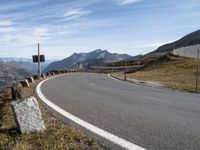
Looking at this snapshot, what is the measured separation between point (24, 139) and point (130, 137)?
7.11 feet

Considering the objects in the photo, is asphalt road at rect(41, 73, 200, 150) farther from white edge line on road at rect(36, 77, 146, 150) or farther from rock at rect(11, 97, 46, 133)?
rock at rect(11, 97, 46, 133)

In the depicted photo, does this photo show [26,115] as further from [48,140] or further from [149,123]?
[149,123]

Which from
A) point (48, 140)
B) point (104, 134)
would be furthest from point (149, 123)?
point (48, 140)

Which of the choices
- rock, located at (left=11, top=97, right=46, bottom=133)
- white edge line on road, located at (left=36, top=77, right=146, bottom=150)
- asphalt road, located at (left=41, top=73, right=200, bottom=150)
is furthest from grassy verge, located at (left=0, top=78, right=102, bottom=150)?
asphalt road, located at (left=41, top=73, right=200, bottom=150)

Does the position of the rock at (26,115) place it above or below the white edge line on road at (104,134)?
above

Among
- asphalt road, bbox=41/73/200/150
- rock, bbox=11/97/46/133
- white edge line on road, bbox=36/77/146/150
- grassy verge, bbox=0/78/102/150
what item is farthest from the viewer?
rock, bbox=11/97/46/133

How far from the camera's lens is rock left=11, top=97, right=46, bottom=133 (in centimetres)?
777

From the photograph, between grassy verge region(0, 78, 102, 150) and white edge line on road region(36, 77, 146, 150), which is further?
white edge line on road region(36, 77, 146, 150)

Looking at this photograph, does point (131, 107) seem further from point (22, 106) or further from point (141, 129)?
point (22, 106)

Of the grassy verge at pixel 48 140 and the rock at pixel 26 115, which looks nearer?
the grassy verge at pixel 48 140

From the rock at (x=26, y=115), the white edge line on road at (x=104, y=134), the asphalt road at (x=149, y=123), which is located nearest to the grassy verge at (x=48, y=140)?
the rock at (x=26, y=115)

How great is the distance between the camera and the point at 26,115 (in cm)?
782

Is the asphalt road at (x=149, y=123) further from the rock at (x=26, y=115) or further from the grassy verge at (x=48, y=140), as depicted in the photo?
the rock at (x=26, y=115)

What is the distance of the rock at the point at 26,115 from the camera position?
7773 mm
